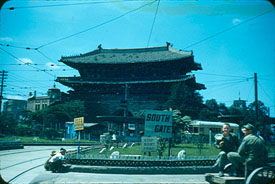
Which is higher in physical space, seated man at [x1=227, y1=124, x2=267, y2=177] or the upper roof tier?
the upper roof tier

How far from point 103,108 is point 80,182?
26.9 meters

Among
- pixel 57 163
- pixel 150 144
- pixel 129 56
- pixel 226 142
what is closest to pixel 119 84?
pixel 129 56

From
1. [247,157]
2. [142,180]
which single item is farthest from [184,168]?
[247,157]

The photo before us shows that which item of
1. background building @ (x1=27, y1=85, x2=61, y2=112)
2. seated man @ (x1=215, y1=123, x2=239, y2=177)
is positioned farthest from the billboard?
background building @ (x1=27, y1=85, x2=61, y2=112)

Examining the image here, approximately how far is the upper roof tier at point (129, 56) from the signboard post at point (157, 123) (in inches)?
865

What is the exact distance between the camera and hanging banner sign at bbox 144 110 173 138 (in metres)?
8.33

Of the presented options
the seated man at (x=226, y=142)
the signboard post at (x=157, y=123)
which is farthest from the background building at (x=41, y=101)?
the seated man at (x=226, y=142)

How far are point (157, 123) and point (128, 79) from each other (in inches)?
926

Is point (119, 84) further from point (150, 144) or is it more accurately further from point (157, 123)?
point (157, 123)

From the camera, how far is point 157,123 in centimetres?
842

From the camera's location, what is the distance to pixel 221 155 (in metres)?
5.49

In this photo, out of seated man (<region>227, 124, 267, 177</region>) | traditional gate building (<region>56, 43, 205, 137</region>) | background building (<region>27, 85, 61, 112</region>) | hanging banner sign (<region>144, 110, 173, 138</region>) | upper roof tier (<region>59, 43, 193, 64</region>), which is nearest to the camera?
seated man (<region>227, 124, 267, 177</region>)

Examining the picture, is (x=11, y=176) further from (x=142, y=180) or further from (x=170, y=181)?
(x=170, y=181)

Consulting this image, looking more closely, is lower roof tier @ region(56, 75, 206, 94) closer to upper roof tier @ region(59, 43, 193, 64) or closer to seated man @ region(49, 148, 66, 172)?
upper roof tier @ region(59, 43, 193, 64)
